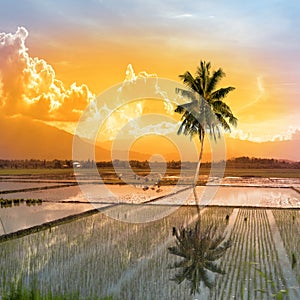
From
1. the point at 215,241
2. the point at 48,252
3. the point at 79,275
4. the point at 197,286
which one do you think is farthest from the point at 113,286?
the point at 215,241

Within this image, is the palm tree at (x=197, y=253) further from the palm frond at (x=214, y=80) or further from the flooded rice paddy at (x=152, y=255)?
the palm frond at (x=214, y=80)

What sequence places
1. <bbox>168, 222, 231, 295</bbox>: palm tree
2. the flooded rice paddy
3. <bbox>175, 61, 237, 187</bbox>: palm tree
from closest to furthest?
the flooded rice paddy, <bbox>168, 222, 231, 295</bbox>: palm tree, <bbox>175, 61, 237, 187</bbox>: palm tree

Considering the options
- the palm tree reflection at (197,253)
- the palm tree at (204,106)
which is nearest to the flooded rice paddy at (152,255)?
the palm tree reflection at (197,253)

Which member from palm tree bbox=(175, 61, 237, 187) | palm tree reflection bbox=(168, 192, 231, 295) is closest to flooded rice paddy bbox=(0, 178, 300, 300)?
palm tree reflection bbox=(168, 192, 231, 295)

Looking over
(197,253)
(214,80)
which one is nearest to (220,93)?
(214,80)

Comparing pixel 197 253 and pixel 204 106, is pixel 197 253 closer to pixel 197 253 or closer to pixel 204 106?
pixel 197 253

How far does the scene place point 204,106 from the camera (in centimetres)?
1945

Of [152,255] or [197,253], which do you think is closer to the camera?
[152,255]

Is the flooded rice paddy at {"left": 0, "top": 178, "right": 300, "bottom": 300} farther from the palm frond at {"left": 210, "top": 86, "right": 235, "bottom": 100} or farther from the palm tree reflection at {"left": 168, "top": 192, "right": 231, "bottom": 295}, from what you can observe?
the palm frond at {"left": 210, "top": 86, "right": 235, "bottom": 100}

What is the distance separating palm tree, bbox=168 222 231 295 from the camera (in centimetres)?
532

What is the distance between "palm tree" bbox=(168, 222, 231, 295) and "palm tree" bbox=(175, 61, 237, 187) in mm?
10951

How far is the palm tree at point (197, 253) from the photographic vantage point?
5.32 meters

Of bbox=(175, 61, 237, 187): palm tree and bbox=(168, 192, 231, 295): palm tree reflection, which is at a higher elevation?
bbox=(175, 61, 237, 187): palm tree

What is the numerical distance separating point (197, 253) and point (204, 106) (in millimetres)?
13343
